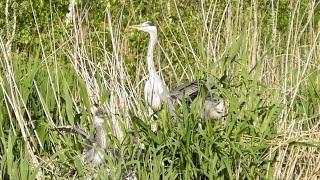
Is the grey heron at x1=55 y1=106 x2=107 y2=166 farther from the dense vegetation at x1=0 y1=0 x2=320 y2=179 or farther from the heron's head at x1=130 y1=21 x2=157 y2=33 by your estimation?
the heron's head at x1=130 y1=21 x2=157 y2=33

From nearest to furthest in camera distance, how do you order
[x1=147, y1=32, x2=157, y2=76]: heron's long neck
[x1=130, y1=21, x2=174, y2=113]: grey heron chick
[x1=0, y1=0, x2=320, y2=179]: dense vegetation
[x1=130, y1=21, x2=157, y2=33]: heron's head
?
[x1=0, y1=0, x2=320, y2=179]: dense vegetation → [x1=130, y1=21, x2=174, y2=113]: grey heron chick → [x1=147, y1=32, x2=157, y2=76]: heron's long neck → [x1=130, y1=21, x2=157, y2=33]: heron's head

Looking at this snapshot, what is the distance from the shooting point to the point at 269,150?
465 centimetres

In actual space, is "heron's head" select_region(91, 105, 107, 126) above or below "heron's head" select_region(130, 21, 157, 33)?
below

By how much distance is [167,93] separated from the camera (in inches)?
219

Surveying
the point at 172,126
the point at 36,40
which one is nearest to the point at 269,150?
the point at 172,126

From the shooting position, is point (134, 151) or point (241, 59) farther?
point (241, 59)

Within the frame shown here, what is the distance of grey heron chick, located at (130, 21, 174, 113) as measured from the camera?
5164 mm

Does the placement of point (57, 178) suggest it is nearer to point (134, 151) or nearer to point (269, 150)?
point (134, 151)

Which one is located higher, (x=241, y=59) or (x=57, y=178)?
(x=241, y=59)

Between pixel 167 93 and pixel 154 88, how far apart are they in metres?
0.08

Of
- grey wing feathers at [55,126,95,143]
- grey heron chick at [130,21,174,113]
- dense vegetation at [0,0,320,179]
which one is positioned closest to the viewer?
dense vegetation at [0,0,320,179]

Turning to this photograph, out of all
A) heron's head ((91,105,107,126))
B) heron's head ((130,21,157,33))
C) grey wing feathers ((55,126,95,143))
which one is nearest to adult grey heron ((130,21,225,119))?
heron's head ((130,21,157,33))

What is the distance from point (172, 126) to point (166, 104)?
0.91ft

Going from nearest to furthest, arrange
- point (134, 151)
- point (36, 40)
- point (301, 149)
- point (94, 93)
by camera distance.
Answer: point (134, 151) < point (301, 149) < point (94, 93) < point (36, 40)
